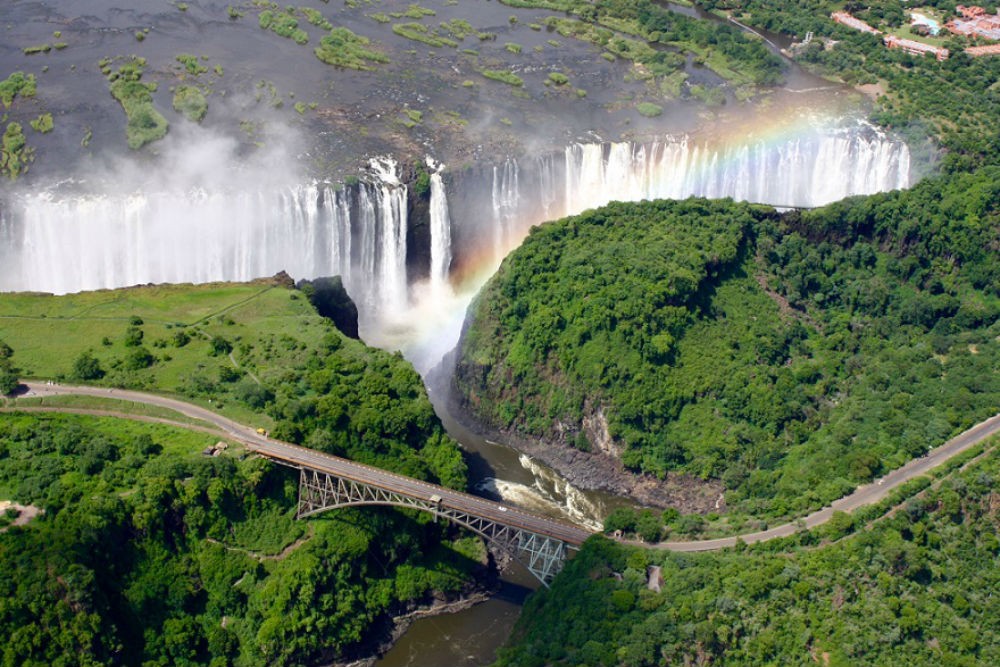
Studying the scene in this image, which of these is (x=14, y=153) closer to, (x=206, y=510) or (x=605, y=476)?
(x=206, y=510)

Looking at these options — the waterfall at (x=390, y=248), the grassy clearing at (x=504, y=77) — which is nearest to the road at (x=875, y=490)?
the waterfall at (x=390, y=248)

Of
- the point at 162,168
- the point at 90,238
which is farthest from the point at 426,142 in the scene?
the point at 90,238

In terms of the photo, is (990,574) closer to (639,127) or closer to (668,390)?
(668,390)

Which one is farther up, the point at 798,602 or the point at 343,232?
the point at 343,232

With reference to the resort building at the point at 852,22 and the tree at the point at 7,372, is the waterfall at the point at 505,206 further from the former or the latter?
the resort building at the point at 852,22

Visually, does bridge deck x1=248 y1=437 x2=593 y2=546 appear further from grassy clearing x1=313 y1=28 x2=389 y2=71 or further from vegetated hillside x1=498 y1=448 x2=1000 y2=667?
grassy clearing x1=313 y1=28 x2=389 y2=71

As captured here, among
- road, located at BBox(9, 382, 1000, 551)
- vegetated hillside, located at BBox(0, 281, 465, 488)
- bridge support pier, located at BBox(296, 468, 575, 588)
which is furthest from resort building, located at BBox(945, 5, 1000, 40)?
bridge support pier, located at BBox(296, 468, 575, 588)

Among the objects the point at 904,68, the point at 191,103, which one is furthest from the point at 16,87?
the point at 904,68
